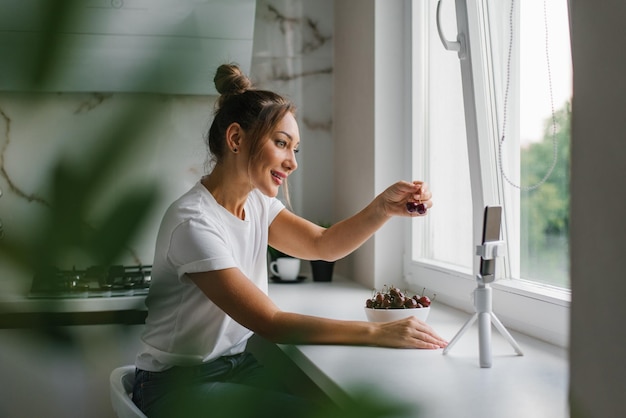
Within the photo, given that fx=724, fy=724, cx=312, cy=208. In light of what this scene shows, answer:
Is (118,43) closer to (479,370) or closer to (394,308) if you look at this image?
(479,370)

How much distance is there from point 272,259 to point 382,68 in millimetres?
769

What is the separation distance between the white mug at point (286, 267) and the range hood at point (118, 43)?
2.29 metres

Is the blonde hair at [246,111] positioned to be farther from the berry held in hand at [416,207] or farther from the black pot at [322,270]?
the black pot at [322,270]

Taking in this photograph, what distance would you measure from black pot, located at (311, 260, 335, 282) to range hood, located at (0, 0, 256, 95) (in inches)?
91.7

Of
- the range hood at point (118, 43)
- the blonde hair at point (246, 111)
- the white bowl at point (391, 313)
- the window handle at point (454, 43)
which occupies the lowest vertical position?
the white bowl at point (391, 313)

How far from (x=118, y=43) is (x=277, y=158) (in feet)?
4.58

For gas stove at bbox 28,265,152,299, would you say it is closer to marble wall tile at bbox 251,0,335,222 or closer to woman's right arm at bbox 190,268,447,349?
woman's right arm at bbox 190,268,447,349

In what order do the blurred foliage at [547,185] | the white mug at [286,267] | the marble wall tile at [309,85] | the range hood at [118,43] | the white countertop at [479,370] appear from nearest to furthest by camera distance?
the range hood at [118,43]
the white countertop at [479,370]
the blurred foliage at [547,185]
the white mug at [286,267]
the marble wall tile at [309,85]

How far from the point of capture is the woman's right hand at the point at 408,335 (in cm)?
132

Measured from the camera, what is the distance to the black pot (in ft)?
8.13

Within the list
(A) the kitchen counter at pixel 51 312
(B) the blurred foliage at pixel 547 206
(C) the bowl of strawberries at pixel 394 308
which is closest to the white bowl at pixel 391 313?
(C) the bowl of strawberries at pixel 394 308

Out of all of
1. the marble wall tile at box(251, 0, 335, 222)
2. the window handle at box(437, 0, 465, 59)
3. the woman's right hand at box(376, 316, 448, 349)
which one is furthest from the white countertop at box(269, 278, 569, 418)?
the marble wall tile at box(251, 0, 335, 222)

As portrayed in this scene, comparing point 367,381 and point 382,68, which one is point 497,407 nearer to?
point 367,381

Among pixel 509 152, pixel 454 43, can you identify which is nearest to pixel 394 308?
pixel 509 152
